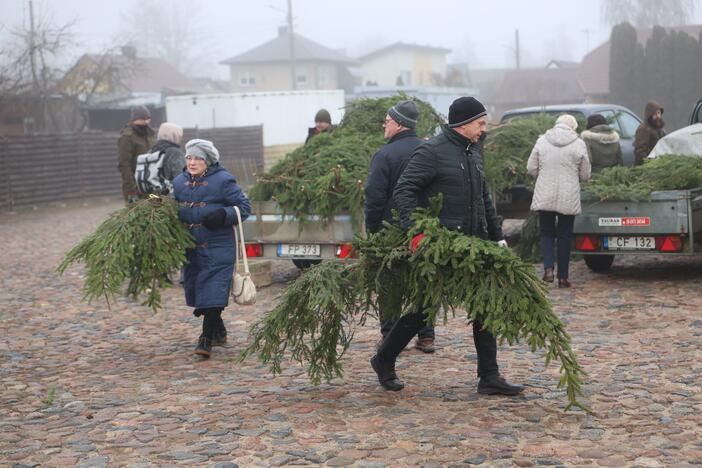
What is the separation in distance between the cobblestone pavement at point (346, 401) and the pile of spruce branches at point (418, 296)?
0.36 meters

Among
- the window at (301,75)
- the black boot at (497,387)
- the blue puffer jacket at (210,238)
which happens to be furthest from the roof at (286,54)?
the black boot at (497,387)

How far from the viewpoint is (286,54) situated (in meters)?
98.6

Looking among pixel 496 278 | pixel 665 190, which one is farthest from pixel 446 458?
pixel 665 190

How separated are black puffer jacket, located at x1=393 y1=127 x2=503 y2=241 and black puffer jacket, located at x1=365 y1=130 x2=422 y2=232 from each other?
972 millimetres

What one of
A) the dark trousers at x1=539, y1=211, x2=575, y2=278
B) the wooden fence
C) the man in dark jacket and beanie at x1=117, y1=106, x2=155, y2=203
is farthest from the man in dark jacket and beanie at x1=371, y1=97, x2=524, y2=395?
the wooden fence

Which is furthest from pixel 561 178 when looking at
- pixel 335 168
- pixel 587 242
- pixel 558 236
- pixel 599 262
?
pixel 335 168

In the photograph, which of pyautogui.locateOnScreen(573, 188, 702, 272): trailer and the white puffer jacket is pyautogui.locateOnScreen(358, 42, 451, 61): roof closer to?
pyautogui.locateOnScreen(573, 188, 702, 272): trailer

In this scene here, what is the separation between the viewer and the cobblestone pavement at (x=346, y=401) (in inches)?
235

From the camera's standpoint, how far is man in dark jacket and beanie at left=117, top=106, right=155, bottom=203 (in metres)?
13.1

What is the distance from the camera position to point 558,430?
6219 millimetres

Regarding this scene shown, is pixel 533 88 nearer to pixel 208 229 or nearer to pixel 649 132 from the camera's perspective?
pixel 649 132

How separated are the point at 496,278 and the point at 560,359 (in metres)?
0.58

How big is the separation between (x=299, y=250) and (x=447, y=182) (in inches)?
216

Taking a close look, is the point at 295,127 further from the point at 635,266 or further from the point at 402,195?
the point at 402,195
